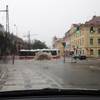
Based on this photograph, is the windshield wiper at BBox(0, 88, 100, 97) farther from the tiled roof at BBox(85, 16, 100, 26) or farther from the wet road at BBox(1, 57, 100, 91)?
the tiled roof at BBox(85, 16, 100, 26)

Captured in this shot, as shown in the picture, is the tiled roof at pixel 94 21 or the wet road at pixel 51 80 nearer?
the wet road at pixel 51 80

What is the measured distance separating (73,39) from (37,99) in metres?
142

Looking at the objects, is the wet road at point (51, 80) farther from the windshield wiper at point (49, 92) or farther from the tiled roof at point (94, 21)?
the tiled roof at point (94, 21)

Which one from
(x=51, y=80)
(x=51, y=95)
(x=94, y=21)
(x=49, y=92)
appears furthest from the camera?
(x=94, y=21)

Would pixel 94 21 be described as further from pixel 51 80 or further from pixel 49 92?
pixel 49 92

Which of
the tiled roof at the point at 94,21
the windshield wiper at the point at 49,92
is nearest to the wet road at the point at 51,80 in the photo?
the windshield wiper at the point at 49,92

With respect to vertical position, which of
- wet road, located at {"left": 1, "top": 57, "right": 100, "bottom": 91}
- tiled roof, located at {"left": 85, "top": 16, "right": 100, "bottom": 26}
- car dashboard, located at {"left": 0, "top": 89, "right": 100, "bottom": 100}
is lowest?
wet road, located at {"left": 1, "top": 57, "right": 100, "bottom": 91}

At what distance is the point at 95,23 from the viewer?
126m

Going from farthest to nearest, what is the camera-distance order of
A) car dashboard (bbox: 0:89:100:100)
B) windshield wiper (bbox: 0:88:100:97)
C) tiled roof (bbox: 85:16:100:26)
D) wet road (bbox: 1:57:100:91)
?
tiled roof (bbox: 85:16:100:26) < wet road (bbox: 1:57:100:91) < windshield wiper (bbox: 0:88:100:97) < car dashboard (bbox: 0:89:100:100)

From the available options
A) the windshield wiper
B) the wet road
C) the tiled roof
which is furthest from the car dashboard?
the tiled roof

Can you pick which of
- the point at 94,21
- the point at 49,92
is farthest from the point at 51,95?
the point at 94,21

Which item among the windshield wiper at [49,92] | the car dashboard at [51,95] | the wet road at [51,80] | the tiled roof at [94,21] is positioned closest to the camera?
the car dashboard at [51,95]

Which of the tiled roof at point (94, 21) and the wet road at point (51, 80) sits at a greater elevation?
the tiled roof at point (94, 21)

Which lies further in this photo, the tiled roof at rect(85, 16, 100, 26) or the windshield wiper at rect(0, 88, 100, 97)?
the tiled roof at rect(85, 16, 100, 26)
